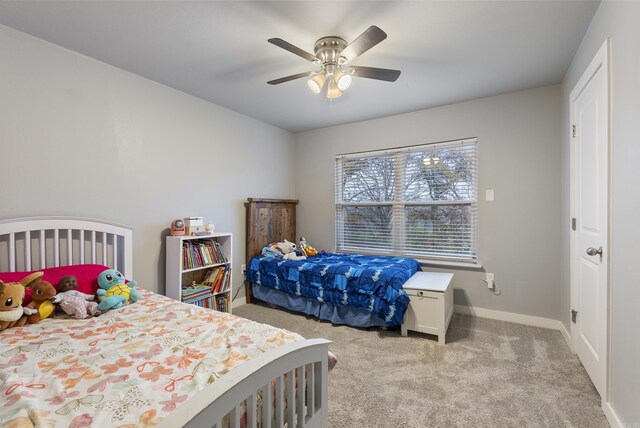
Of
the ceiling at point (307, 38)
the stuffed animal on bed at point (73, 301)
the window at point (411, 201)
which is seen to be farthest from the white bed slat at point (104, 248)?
the window at point (411, 201)

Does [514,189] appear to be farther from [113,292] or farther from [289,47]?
[113,292]

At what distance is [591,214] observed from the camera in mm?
2061

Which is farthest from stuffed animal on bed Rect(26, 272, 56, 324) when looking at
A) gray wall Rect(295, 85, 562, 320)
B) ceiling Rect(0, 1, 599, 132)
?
gray wall Rect(295, 85, 562, 320)

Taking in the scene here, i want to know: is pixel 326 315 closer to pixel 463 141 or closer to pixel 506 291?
pixel 506 291

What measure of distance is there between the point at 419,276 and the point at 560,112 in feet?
7.02

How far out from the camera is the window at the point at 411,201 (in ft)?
Result: 11.4

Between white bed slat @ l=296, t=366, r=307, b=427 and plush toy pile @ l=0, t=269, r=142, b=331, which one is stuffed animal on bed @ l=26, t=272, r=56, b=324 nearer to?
plush toy pile @ l=0, t=269, r=142, b=331

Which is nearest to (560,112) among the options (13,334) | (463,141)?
(463,141)

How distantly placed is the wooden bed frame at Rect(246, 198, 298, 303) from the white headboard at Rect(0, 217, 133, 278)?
1.49 metres

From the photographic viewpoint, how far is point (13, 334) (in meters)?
1.55

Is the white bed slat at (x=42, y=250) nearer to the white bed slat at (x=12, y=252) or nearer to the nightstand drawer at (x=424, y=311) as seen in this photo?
→ the white bed slat at (x=12, y=252)

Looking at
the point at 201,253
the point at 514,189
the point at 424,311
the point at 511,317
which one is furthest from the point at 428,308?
the point at 201,253

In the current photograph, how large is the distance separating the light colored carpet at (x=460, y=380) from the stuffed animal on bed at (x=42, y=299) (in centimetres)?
182

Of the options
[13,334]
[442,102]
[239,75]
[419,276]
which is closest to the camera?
[13,334]
